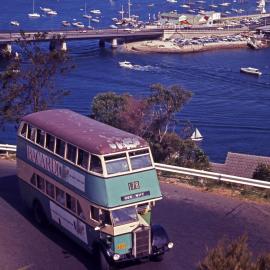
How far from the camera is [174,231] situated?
9.41m

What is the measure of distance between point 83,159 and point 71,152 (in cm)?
35

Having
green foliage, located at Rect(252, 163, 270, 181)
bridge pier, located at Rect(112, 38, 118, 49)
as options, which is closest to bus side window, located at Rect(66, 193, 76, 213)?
green foliage, located at Rect(252, 163, 270, 181)

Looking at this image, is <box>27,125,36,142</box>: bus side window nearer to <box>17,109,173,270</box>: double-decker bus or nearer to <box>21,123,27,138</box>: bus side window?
<box>21,123,27,138</box>: bus side window

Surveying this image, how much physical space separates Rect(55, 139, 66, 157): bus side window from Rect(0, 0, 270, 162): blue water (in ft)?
77.5

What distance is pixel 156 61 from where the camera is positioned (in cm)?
6250

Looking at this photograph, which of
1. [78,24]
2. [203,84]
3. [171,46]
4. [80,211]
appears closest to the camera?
[80,211]

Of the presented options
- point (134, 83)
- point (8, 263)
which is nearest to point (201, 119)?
point (134, 83)

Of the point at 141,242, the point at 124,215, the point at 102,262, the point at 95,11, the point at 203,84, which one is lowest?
the point at 203,84

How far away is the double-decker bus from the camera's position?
7805 millimetres

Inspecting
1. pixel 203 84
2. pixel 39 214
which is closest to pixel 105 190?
pixel 39 214

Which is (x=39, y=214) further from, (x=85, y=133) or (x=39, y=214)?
(x=85, y=133)

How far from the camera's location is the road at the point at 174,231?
27.5ft

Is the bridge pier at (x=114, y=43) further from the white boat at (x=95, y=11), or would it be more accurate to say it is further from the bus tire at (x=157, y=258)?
the bus tire at (x=157, y=258)

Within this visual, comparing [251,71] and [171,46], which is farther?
[171,46]
